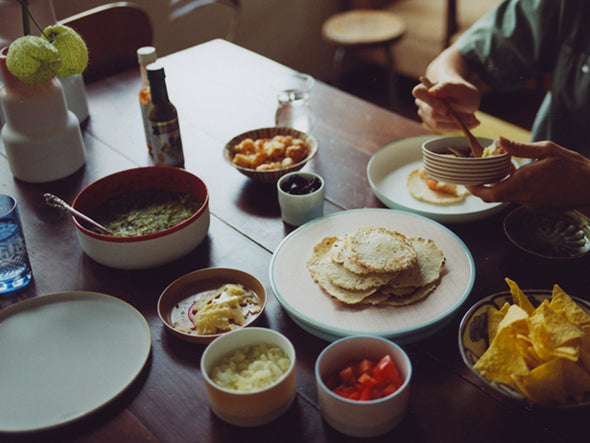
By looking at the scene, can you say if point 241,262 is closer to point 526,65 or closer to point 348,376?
point 348,376

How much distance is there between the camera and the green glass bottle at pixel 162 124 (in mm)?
1527

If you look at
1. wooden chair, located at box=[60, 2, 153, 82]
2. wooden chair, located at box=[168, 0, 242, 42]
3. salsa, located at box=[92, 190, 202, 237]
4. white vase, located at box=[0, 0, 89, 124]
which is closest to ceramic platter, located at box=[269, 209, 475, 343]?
salsa, located at box=[92, 190, 202, 237]

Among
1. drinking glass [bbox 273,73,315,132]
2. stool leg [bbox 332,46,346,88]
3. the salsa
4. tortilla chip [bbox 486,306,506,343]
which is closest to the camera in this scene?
tortilla chip [bbox 486,306,506,343]

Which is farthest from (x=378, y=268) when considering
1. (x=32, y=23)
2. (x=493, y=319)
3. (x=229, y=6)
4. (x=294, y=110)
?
(x=229, y=6)

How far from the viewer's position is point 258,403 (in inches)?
36.7

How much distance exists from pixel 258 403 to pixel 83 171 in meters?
1.05

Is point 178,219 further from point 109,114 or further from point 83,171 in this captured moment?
point 109,114

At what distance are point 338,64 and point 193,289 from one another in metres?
3.55

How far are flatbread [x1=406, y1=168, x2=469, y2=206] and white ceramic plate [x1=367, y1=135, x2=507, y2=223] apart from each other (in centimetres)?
1

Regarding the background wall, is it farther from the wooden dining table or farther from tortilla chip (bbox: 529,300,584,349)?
tortilla chip (bbox: 529,300,584,349)

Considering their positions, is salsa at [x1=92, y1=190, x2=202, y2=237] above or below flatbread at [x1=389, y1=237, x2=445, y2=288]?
above

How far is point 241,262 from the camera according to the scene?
135cm

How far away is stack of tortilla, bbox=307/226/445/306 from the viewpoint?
117 cm

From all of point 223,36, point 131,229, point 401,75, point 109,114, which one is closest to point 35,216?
point 131,229
